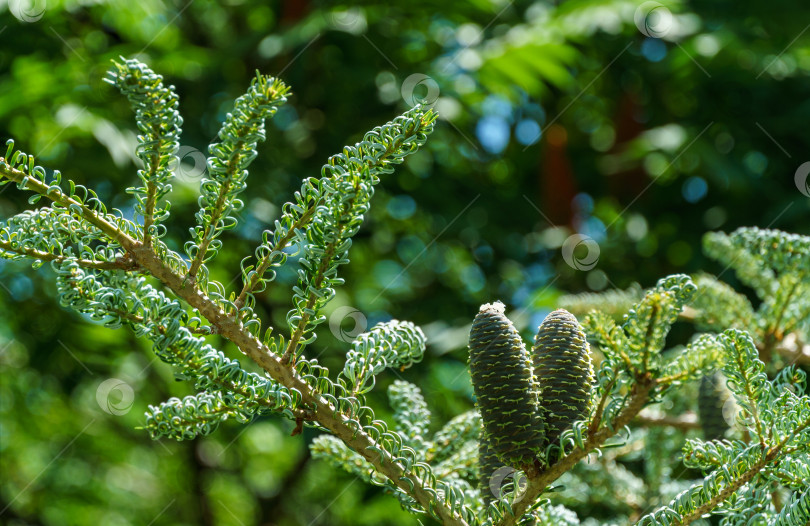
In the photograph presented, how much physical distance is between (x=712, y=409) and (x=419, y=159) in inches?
72.7

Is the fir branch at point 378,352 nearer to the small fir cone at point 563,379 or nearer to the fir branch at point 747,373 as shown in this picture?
the small fir cone at point 563,379

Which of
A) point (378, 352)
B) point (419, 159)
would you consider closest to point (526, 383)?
point (378, 352)

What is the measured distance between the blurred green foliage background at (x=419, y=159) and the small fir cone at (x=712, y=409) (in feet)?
3.22

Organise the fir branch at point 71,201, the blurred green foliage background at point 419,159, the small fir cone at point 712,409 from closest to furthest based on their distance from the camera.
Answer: the fir branch at point 71,201 → the small fir cone at point 712,409 → the blurred green foliage background at point 419,159

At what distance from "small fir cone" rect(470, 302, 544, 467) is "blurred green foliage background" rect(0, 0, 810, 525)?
4.20 feet

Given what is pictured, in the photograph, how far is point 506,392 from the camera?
46 cm

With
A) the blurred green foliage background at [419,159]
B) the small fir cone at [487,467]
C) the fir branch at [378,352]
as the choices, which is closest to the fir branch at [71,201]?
the fir branch at [378,352]

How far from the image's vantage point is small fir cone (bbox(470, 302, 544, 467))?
46cm

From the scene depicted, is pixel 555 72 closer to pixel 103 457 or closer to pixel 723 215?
pixel 723 215

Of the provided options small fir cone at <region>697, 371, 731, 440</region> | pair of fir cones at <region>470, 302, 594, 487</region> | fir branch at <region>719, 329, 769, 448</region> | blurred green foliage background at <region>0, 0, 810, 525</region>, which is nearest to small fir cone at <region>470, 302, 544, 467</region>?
pair of fir cones at <region>470, 302, 594, 487</region>

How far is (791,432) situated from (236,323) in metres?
0.32

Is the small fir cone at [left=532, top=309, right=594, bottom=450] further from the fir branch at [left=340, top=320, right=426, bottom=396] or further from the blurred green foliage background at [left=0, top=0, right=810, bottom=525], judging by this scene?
the blurred green foliage background at [left=0, top=0, right=810, bottom=525]

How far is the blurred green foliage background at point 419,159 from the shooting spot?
79.4 inches

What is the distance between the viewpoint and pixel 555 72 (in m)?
1.93
